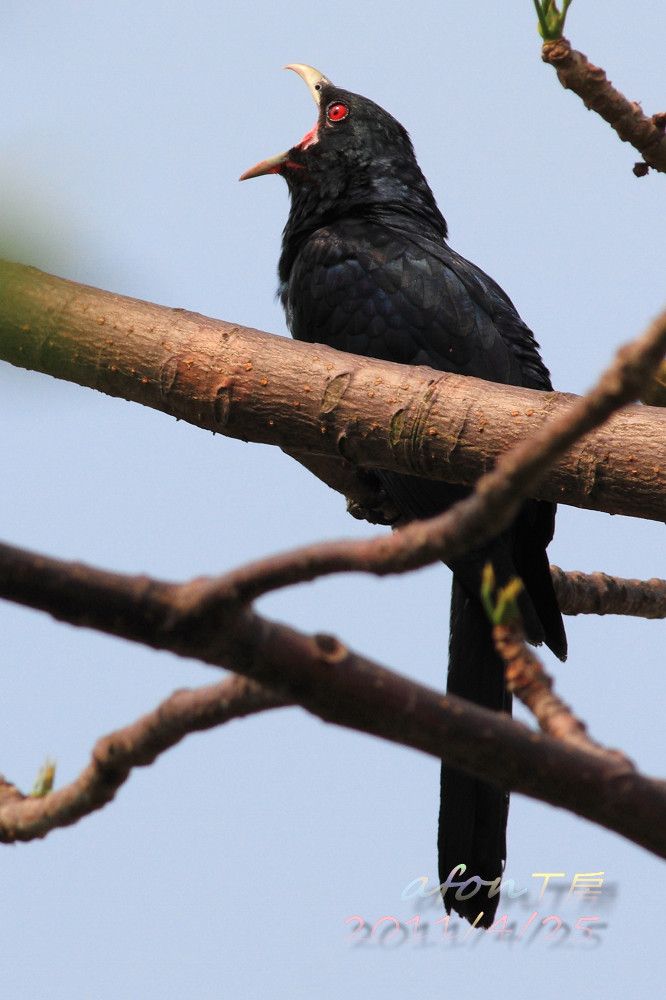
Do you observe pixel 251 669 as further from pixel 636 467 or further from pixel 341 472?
pixel 341 472

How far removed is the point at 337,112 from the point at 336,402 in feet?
8.35

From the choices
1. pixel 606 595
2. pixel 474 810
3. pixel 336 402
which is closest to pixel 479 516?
pixel 336 402

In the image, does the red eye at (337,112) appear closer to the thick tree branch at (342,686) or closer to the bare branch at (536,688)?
the bare branch at (536,688)

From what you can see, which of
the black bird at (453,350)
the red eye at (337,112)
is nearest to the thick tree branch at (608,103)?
the black bird at (453,350)

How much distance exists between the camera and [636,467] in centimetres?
281

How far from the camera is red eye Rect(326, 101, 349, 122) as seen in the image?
514 centimetres

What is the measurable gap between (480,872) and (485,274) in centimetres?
219

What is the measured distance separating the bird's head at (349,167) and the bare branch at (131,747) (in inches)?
137

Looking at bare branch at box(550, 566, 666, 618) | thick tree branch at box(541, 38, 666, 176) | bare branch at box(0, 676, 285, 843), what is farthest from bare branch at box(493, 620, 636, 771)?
bare branch at box(550, 566, 666, 618)

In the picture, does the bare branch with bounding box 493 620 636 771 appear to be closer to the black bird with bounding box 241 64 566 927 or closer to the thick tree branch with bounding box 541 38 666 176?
the thick tree branch with bounding box 541 38 666 176

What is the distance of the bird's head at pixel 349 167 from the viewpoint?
4895 mm

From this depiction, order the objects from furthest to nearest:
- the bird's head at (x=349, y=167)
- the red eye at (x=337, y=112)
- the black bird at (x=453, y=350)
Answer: the red eye at (x=337, y=112)
the bird's head at (x=349, y=167)
the black bird at (x=453, y=350)

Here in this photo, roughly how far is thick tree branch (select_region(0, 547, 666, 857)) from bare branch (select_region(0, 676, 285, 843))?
0.26 ft

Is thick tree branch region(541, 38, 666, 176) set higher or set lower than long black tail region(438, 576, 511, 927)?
higher
